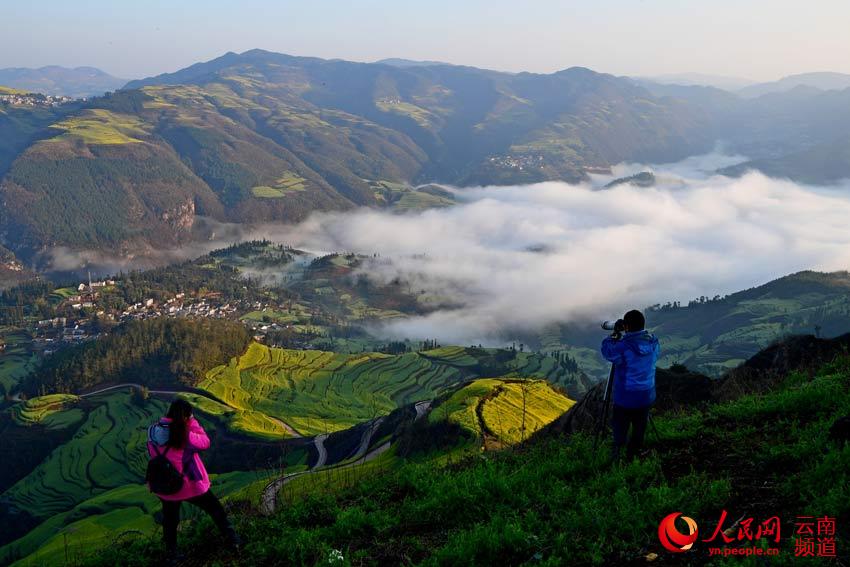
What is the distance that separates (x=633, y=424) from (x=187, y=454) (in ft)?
26.3

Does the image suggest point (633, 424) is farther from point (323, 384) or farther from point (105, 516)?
point (323, 384)

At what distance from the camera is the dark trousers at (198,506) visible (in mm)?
9617

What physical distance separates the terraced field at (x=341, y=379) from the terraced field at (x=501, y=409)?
50528mm

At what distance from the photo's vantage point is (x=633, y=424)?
1067cm

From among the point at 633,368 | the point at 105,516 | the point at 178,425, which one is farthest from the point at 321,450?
the point at 633,368

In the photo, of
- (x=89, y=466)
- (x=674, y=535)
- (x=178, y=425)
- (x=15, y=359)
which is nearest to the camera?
(x=674, y=535)

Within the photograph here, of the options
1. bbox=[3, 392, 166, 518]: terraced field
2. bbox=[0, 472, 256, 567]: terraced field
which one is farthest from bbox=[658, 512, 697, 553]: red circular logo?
bbox=[3, 392, 166, 518]: terraced field

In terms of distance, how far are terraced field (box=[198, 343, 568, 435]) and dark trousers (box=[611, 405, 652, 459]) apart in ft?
307

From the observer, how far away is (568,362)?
159875 millimetres

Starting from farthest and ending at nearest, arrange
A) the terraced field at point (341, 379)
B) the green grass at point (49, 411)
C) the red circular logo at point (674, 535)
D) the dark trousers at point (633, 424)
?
the terraced field at point (341, 379) → the green grass at point (49, 411) → the dark trousers at point (633, 424) → the red circular logo at point (674, 535)

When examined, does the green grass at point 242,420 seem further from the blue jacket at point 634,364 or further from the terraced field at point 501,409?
the blue jacket at point 634,364

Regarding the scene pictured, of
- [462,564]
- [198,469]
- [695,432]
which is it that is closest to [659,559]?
[462,564]

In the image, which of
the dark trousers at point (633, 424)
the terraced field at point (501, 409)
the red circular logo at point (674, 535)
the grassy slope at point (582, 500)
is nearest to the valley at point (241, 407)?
the terraced field at point (501, 409)

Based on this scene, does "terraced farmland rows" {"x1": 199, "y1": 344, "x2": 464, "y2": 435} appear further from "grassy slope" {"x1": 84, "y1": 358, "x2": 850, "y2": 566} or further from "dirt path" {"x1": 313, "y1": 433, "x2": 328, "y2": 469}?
"grassy slope" {"x1": 84, "y1": 358, "x2": 850, "y2": 566}
